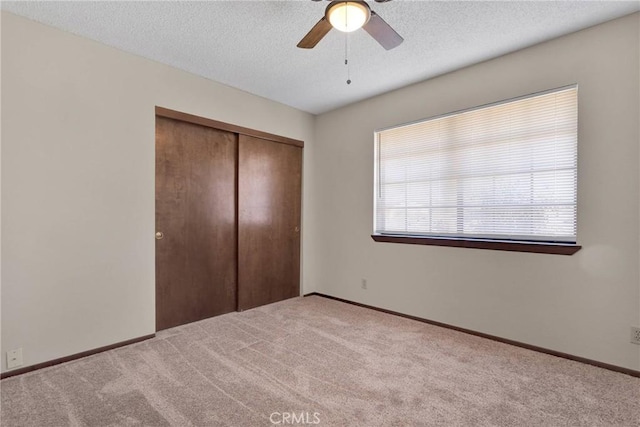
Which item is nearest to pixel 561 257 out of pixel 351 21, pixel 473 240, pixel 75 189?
pixel 473 240

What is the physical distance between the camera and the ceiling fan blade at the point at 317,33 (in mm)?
1840

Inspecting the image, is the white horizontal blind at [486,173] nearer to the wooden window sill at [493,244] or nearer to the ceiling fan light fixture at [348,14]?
the wooden window sill at [493,244]

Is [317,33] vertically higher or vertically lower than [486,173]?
higher

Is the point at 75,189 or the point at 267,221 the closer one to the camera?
the point at 75,189

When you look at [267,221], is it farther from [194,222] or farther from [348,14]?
[348,14]

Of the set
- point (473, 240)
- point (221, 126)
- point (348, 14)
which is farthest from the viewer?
point (221, 126)

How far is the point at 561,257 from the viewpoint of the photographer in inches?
99.4

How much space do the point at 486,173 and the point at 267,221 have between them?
2.54 m

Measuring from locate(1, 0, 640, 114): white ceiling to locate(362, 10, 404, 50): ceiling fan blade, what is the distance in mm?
310

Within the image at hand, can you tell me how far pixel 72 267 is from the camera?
2.49 m

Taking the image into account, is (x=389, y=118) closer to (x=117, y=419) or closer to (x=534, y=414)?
(x=534, y=414)

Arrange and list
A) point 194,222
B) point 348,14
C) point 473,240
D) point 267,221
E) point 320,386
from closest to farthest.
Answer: point 348,14 → point 320,386 → point 473,240 → point 194,222 → point 267,221

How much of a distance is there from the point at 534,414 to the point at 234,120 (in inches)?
143

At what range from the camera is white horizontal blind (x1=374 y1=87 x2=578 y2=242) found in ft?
8.43
